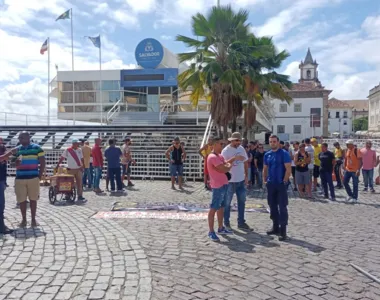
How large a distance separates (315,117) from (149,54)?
5168cm

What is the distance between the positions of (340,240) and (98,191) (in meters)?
7.84

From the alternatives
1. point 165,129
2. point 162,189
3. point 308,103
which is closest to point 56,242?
point 162,189

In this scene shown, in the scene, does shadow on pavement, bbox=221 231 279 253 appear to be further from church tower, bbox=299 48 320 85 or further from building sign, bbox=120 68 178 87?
Answer: church tower, bbox=299 48 320 85

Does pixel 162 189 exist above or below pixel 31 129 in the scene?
below

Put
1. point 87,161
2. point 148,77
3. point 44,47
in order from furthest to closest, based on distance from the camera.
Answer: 1. point 44,47
2. point 148,77
3. point 87,161

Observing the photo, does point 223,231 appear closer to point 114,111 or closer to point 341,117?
point 114,111

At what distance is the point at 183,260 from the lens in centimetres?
551

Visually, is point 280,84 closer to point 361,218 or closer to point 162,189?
point 162,189

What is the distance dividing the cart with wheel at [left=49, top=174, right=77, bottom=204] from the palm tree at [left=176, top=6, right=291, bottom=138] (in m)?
6.68

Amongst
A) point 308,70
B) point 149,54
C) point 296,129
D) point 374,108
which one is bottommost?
point 296,129

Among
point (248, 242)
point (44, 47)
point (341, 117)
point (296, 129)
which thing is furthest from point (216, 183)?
point (341, 117)

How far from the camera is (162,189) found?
1336 cm

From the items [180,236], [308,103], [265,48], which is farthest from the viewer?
[308,103]

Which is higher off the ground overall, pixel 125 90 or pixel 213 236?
pixel 125 90
